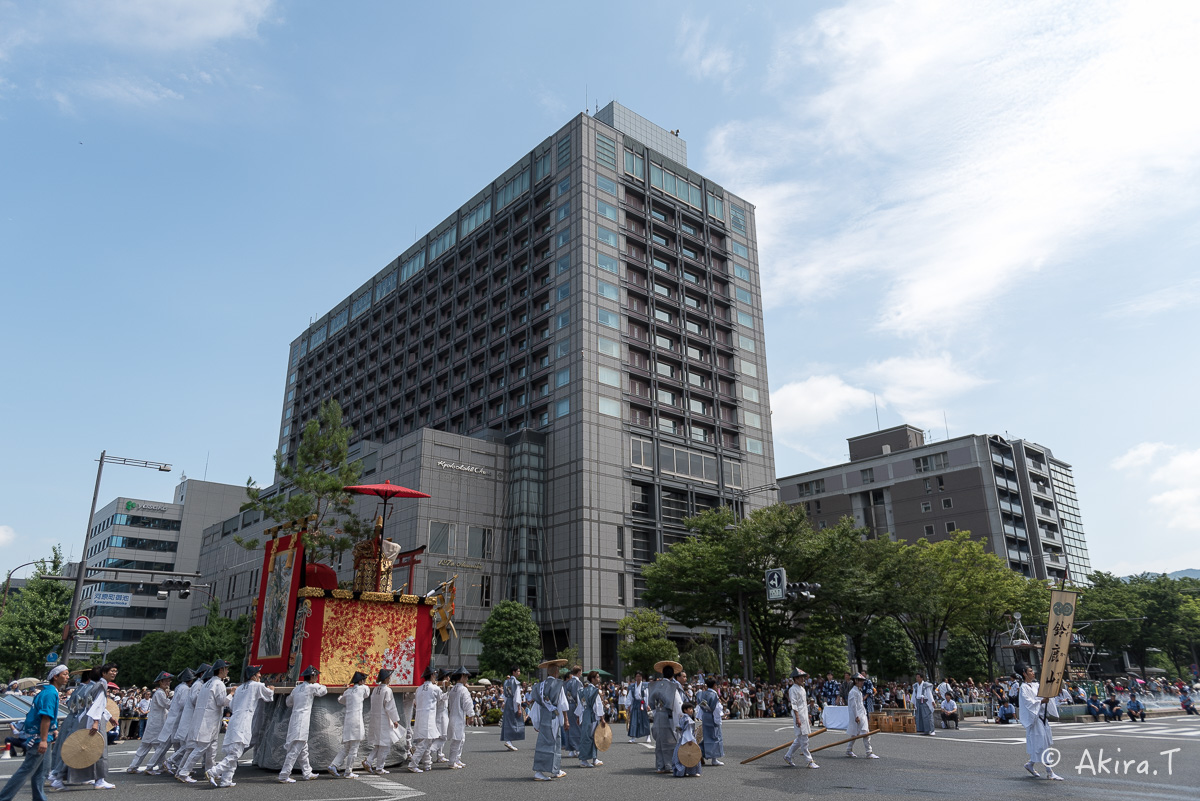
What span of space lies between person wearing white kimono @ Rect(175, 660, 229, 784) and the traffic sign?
2324cm

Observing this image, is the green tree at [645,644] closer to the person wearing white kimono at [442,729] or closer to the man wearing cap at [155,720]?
the person wearing white kimono at [442,729]

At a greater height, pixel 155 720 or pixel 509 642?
pixel 509 642

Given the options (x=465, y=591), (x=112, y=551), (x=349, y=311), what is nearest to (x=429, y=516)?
(x=465, y=591)

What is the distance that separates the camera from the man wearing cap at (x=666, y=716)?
15.1 meters

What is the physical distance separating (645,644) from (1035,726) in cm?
3084

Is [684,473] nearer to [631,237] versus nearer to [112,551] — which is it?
[631,237]

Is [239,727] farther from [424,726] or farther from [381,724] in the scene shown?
[424,726]

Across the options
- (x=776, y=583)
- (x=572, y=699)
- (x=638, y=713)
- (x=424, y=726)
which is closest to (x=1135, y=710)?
(x=776, y=583)

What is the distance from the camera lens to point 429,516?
5369 centimetres

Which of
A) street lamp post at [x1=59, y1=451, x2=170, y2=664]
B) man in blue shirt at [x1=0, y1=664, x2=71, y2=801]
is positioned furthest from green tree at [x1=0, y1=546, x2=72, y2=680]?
man in blue shirt at [x1=0, y1=664, x2=71, y2=801]

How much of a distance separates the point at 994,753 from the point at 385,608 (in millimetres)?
15068

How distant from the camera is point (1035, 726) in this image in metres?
14.6

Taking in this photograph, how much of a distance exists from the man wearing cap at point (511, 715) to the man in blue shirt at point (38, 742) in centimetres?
1174

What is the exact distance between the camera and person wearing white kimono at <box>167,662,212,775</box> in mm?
14344
